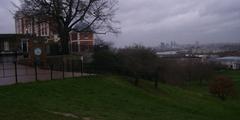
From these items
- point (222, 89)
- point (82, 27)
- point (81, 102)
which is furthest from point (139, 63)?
point (222, 89)

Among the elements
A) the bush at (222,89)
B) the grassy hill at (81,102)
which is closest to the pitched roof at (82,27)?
the grassy hill at (81,102)

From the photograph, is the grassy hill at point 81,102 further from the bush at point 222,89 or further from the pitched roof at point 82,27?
the bush at point 222,89

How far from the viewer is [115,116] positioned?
12.4 m

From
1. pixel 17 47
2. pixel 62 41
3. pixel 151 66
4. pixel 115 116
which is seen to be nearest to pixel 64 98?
pixel 115 116

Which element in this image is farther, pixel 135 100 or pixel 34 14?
pixel 34 14

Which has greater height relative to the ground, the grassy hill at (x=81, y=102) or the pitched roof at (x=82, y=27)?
the pitched roof at (x=82, y=27)

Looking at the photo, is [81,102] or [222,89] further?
[222,89]

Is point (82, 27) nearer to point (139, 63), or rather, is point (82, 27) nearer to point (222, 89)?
point (139, 63)

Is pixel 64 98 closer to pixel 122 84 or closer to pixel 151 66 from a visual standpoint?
pixel 122 84

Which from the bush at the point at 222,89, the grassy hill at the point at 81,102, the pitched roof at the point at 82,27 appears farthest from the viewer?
the bush at the point at 222,89

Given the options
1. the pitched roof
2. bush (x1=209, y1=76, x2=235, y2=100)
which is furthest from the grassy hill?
bush (x1=209, y1=76, x2=235, y2=100)

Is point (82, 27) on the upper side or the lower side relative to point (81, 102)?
upper

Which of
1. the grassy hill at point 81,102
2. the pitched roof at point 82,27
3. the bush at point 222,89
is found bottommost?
the bush at point 222,89

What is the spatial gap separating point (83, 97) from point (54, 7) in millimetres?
21082
